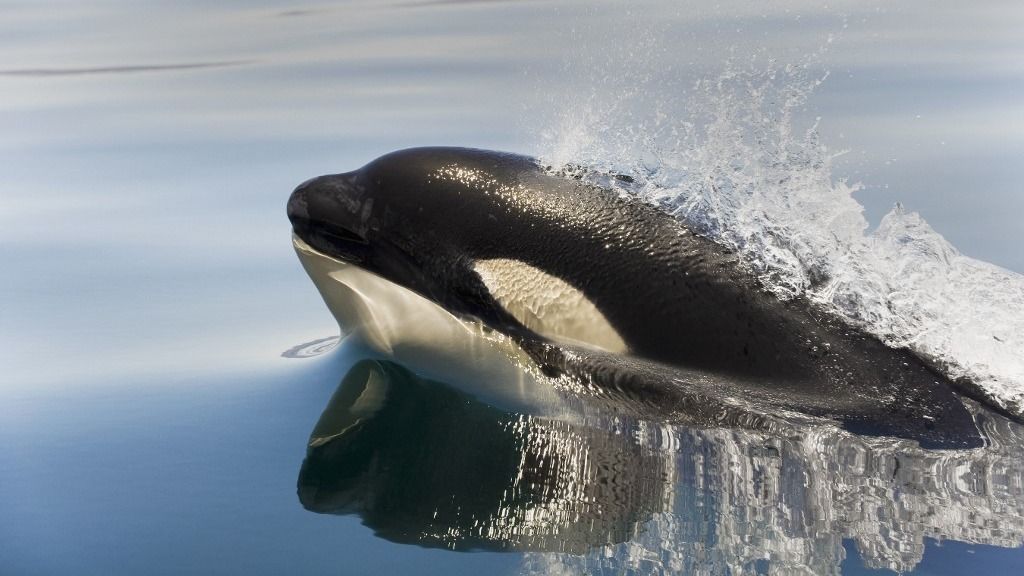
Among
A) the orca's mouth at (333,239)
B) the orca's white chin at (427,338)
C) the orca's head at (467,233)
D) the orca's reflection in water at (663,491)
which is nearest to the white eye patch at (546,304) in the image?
the orca's head at (467,233)

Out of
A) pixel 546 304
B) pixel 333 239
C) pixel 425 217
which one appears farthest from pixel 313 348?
pixel 546 304

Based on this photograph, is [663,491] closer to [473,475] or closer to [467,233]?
[473,475]

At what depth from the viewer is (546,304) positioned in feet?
16.7

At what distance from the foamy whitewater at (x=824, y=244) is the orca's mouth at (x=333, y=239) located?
0.90m

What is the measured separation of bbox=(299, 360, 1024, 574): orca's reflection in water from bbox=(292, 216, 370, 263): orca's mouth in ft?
3.13

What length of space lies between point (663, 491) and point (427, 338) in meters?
1.65

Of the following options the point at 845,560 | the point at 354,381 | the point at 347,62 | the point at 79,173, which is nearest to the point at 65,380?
the point at 354,381

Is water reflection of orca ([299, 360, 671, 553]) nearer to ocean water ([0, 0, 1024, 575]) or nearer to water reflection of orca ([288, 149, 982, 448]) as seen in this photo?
ocean water ([0, 0, 1024, 575])

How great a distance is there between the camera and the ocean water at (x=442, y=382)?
388 centimetres

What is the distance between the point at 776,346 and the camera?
4605 mm

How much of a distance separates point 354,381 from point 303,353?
830 millimetres

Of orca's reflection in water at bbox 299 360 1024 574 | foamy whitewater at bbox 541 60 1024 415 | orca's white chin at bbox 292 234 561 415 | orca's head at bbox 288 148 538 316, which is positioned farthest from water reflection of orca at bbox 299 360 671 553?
foamy whitewater at bbox 541 60 1024 415

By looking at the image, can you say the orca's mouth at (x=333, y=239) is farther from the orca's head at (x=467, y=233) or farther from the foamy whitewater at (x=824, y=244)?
the foamy whitewater at (x=824, y=244)

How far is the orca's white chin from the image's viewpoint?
510 cm
